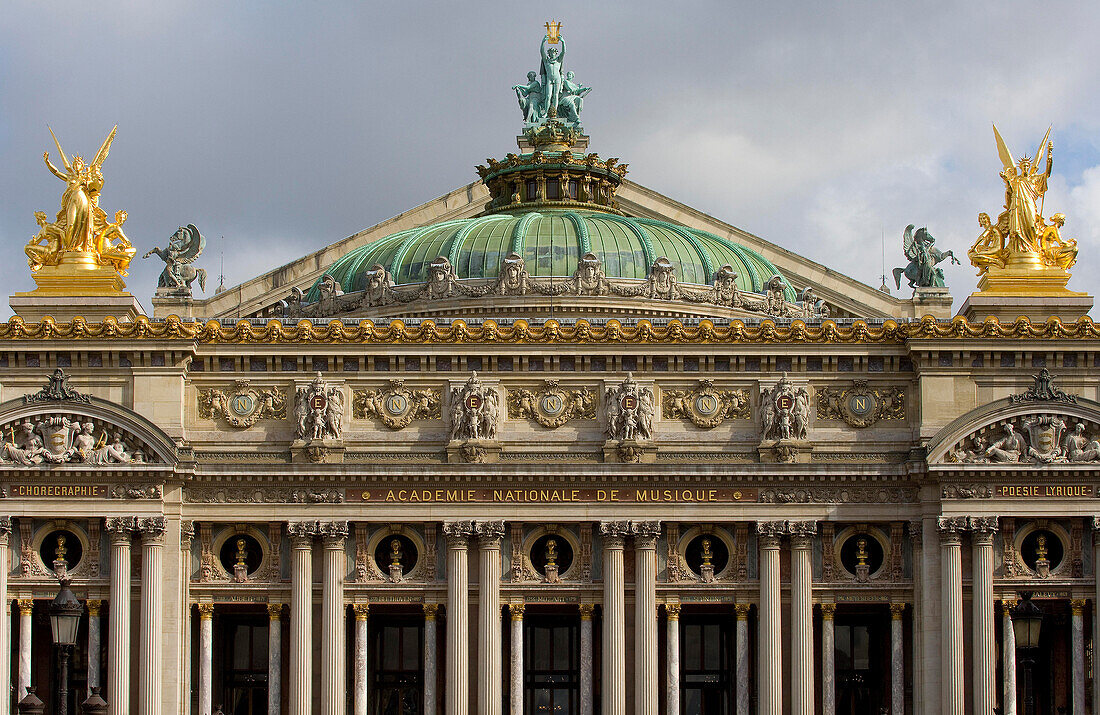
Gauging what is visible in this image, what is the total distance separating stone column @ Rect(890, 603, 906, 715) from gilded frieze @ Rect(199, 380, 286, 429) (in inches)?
733

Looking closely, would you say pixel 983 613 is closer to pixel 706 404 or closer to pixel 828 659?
pixel 828 659

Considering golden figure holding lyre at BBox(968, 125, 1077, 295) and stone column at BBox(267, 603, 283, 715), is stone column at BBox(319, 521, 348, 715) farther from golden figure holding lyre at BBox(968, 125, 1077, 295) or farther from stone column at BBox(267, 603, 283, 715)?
golden figure holding lyre at BBox(968, 125, 1077, 295)

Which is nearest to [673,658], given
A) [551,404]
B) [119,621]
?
[551,404]

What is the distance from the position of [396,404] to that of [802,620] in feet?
43.5

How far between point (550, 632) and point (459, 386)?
313 inches

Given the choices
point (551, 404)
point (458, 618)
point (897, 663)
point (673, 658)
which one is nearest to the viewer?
point (458, 618)

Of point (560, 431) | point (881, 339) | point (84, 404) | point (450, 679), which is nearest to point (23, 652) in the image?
point (84, 404)

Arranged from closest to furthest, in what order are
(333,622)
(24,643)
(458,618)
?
1. (24,643)
2. (333,622)
3. (458,618)

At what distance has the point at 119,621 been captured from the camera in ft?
207

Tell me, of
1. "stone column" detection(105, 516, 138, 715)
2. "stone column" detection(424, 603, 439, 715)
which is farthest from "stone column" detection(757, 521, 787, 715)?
"stone column" detection(105, 516, 138, 715)

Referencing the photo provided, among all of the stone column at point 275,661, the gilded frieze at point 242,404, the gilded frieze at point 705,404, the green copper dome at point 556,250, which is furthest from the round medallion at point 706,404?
the stone column at point 275,661

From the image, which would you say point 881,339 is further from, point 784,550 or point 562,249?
point 562,249

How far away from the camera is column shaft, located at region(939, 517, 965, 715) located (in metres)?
62.9

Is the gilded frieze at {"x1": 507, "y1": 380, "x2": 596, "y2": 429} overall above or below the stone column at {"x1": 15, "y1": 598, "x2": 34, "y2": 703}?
above
